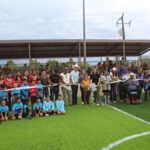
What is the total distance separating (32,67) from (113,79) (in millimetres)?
8422

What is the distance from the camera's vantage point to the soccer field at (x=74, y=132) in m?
4.89

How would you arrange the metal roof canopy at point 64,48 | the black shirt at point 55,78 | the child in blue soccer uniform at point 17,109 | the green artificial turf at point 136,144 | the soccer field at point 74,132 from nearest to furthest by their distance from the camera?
the green artificial turf at point 136,144 → the soccer field at point 74,132 → the child in blue soccer uniform at point 17,109 → the black shirt at point 55,78 → the metal roof canopy at point 64,48

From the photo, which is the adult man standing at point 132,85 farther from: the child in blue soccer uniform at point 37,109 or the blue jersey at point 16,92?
the blue jersey at point 16,92

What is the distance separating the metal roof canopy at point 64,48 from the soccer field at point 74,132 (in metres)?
10.8

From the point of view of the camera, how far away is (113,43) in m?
19.6

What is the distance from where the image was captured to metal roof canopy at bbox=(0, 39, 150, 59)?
17.9 meters

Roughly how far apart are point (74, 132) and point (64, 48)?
571 inches

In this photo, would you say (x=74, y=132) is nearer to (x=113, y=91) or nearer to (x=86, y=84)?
(x=86, y=84)

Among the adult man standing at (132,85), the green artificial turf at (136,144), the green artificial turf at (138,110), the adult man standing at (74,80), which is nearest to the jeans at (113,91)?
the adult man standing at (132,85)

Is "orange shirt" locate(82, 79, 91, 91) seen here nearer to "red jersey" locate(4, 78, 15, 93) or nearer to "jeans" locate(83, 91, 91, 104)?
"jeans" locate(83, 91, 91, 104)

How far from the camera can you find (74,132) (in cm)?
594

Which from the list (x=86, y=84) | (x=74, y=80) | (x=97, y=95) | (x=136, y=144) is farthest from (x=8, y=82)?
(x=136, y=144)

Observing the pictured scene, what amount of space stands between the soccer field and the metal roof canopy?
10.8 meters

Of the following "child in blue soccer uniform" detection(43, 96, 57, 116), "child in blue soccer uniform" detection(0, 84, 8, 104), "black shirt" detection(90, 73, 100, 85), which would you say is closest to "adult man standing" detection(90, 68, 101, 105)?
"black shirt" detection(90, 73, 100, 85)
